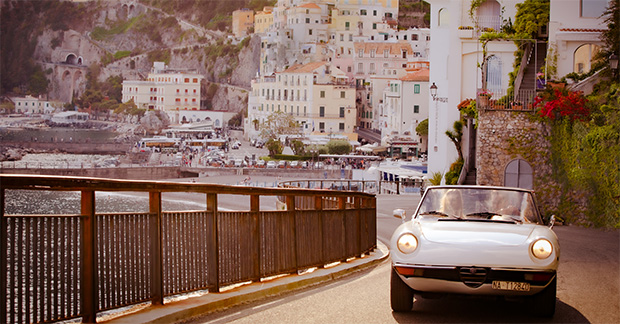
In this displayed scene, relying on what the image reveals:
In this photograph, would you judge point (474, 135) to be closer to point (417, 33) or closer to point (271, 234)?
point (271, 234)

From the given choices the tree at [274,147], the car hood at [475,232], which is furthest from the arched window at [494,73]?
the tree at [274,147]

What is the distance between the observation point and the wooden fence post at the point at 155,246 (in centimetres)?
802

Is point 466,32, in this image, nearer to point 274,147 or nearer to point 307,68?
point 274,147

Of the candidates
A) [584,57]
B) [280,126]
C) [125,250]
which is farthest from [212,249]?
[280,126]

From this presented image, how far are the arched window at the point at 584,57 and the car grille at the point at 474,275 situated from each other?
32.0m

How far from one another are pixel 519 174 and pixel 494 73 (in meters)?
14.6

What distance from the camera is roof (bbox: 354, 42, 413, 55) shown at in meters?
170

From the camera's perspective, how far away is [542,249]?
324 inches

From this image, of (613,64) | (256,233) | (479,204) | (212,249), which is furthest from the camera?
(613,64)

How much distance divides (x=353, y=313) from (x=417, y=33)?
583 feet

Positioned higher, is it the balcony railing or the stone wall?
the balcony railing

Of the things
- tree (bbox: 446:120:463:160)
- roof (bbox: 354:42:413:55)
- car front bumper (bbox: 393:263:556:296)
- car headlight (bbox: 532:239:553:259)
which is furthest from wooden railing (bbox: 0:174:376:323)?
roof (bbox: 354:42:413:55)

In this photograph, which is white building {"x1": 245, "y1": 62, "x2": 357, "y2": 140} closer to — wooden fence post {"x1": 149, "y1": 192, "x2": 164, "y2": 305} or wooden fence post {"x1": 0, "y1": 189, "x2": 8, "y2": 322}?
wooden fence post {"x1": 149, "y1": 192, "x2": 164, "y2": 305}

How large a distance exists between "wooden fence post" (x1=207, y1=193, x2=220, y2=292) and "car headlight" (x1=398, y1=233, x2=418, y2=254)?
2.02 metres
